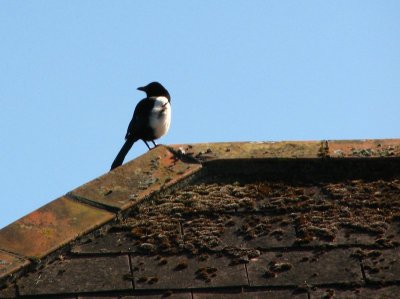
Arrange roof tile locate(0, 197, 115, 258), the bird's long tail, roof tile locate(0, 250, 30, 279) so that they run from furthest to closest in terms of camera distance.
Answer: the bird's long tail → roof tile locate(0, 197, 115, 258) → roof tile locate(0, 250, 30, 279)

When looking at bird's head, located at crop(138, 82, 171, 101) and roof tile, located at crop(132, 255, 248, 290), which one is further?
bird's head, located at crop(138, 82, 171, 101)

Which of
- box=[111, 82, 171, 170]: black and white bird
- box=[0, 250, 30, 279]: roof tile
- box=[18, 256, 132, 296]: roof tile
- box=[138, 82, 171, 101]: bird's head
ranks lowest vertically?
box=[18, 256, 132, 296]: roof tile

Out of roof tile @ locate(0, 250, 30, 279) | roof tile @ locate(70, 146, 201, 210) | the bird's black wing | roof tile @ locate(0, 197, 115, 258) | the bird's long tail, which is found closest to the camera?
roof tile @ locate(0, 250, 30, 279)

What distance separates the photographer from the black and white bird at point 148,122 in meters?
11.6

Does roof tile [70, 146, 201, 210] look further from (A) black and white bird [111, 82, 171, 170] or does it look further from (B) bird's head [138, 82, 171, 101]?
(B) bird's head [138, 82, 171, 101]

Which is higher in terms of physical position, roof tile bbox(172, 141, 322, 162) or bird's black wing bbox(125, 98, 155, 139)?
bird's black wing bbox(125, 98, 155, 139)

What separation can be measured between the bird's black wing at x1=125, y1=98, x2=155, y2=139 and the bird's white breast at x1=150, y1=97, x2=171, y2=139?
2.4 inches

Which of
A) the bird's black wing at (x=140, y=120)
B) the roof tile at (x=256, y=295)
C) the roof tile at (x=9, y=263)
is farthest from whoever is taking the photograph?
the bird's black wing at (x=140, y=120)

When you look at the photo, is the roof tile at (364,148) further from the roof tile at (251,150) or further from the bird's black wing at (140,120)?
the bird's black wing at (140,120)

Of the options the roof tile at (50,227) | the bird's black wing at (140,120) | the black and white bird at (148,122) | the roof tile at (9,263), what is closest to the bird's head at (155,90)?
the black and white bird at (148,122)

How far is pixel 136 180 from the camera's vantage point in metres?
4.59

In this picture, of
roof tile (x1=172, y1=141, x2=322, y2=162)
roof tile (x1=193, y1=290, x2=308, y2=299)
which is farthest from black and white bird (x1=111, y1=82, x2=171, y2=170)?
roof tile (x1=193, y1=290, x2=308, y2=299)

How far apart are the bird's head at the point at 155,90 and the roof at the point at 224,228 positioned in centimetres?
732

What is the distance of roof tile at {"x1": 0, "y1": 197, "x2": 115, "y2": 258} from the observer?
13.1ft
